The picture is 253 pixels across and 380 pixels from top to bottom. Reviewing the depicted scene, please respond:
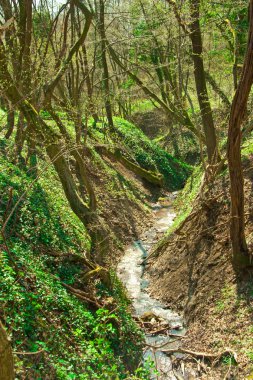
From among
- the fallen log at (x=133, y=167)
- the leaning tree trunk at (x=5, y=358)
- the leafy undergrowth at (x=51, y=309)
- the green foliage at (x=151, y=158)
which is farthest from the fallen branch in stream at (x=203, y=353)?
the green foliage at (x=151, y=158)

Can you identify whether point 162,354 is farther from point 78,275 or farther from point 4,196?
point 4,196

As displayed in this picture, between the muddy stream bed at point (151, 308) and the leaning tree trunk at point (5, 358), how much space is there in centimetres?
334

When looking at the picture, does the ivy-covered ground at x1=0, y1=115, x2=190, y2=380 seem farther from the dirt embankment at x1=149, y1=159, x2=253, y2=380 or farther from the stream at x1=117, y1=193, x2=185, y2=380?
the dirt embankment at x1=149, y1=159, x2=253, y2=380

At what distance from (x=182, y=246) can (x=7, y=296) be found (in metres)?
6.27


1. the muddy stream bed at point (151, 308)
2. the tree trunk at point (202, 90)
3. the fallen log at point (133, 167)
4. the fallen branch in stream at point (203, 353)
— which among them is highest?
the tree trunk at point (202, 90)

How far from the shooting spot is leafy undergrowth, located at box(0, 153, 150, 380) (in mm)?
5633

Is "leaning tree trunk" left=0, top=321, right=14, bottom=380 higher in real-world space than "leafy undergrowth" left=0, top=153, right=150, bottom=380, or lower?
higher

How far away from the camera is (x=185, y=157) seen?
29672mm

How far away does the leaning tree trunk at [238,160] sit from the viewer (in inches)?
263

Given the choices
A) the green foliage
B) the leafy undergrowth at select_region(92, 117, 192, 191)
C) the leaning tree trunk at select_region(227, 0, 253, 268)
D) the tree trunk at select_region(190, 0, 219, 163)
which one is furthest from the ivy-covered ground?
the green foliage

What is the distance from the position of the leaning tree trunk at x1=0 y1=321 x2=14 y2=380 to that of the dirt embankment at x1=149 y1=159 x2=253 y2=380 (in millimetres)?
4432

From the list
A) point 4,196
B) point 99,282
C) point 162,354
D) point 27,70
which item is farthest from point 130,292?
point 27,70

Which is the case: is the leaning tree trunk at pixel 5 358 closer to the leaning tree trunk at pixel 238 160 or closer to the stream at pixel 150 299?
the stream at pixel 150 299

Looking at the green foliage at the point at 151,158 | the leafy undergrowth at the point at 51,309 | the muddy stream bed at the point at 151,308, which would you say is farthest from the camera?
the green foliage at the point at 151,158
